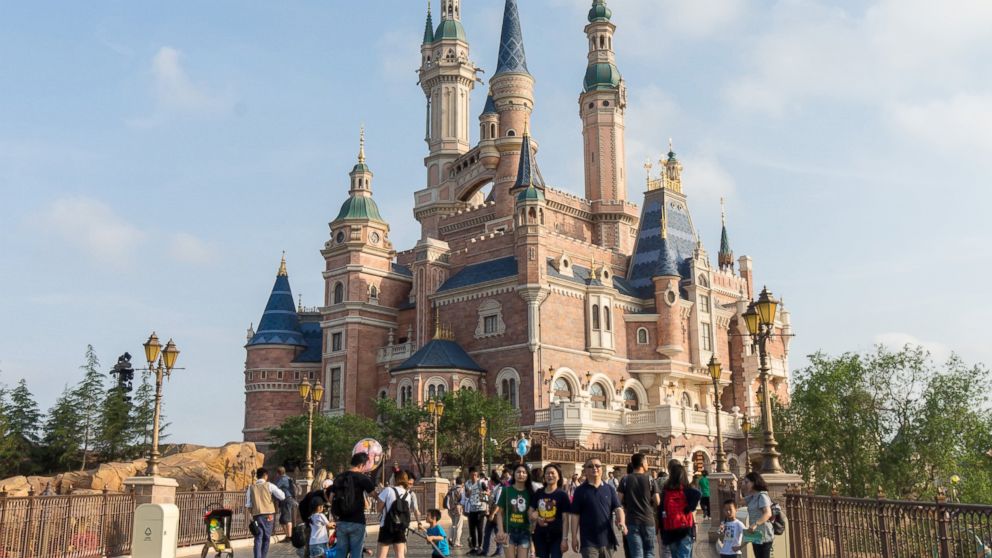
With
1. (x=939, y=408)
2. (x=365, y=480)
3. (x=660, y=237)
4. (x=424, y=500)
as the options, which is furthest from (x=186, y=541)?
(x=660, y=237)

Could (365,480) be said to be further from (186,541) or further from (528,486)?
(186,541)

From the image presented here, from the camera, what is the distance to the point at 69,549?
17.0m

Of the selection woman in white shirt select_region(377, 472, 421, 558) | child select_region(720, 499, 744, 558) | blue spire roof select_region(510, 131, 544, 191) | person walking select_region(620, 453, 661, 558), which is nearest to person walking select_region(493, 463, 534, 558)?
person walking select_region(620, 453, 661, 558)

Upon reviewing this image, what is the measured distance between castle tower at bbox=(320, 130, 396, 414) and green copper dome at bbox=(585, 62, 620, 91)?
1669cm

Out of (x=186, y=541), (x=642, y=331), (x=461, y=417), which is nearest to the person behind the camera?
(x=186, y=541)

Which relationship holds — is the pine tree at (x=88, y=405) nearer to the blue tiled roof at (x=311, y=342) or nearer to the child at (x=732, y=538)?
the blue tiled roof at (x=311, y=342)

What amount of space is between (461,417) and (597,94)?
28424 millimetres

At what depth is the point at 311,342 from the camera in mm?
61250

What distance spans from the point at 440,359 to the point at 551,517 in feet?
128

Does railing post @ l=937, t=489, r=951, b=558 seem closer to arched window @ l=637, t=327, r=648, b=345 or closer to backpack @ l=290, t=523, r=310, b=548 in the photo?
backpack @ l=290, t=523, r=310, b=548

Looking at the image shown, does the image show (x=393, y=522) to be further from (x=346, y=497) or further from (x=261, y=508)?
(x=261, y=508)

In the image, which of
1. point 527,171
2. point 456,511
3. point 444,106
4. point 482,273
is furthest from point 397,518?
point 444,106

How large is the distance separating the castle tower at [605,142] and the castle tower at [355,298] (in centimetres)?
1428

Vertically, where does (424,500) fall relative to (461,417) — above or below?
below
